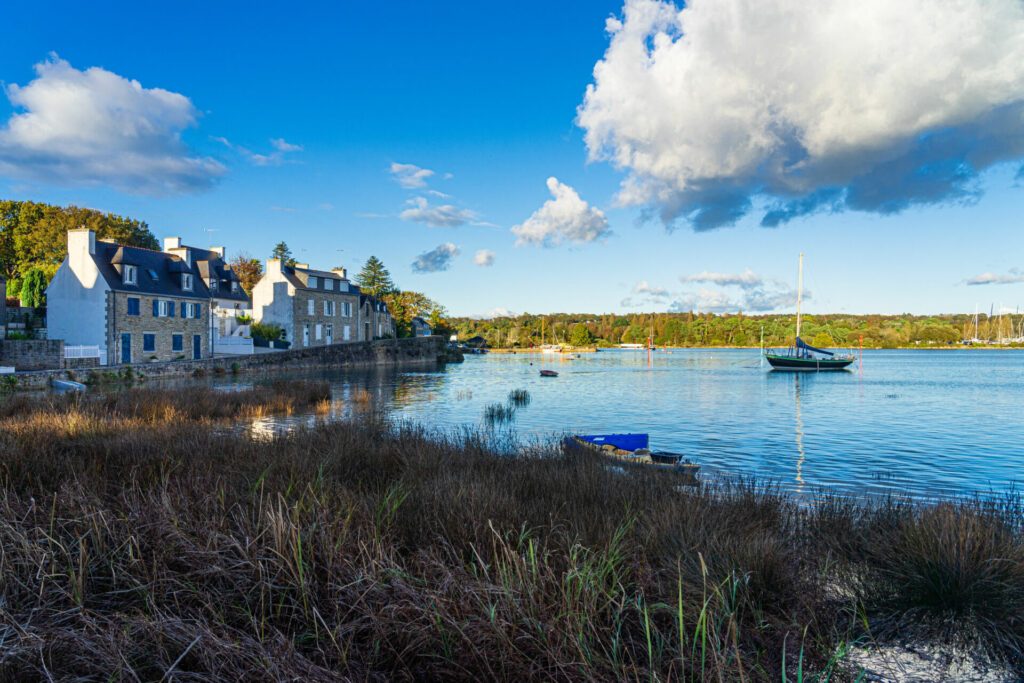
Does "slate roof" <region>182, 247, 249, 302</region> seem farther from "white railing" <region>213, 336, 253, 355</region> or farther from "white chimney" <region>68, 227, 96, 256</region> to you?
"white chimney" <region>68, 227, 96, 256</region>

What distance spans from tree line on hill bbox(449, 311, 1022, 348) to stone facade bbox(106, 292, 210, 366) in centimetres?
9111

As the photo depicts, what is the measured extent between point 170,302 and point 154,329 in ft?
7.36

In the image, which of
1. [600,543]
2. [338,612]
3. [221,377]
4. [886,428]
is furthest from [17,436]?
[221,377]

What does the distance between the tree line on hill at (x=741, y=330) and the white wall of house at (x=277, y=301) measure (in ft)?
260

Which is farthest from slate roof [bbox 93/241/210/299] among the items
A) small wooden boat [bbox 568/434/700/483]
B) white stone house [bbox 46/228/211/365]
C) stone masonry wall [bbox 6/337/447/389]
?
small wooden boat [bbox 568/434/700/483]

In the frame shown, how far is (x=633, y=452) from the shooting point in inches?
475

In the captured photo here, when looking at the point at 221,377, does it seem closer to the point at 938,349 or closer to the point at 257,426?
the point at 257,426

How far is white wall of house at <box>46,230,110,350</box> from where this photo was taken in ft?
112

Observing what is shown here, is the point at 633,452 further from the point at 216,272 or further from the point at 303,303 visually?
the point at 303,303

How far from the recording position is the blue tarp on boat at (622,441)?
41.4 ft

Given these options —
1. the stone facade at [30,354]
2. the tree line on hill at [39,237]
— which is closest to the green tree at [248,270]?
the tree line on hill at [39,237]

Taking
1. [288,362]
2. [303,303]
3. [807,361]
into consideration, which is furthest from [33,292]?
[807,361]

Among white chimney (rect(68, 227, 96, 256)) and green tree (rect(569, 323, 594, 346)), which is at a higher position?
white chimney (rect(68, 227, 96, 256))

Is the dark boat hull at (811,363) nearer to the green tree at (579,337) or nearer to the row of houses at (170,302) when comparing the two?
the row of houses at (170,302)
